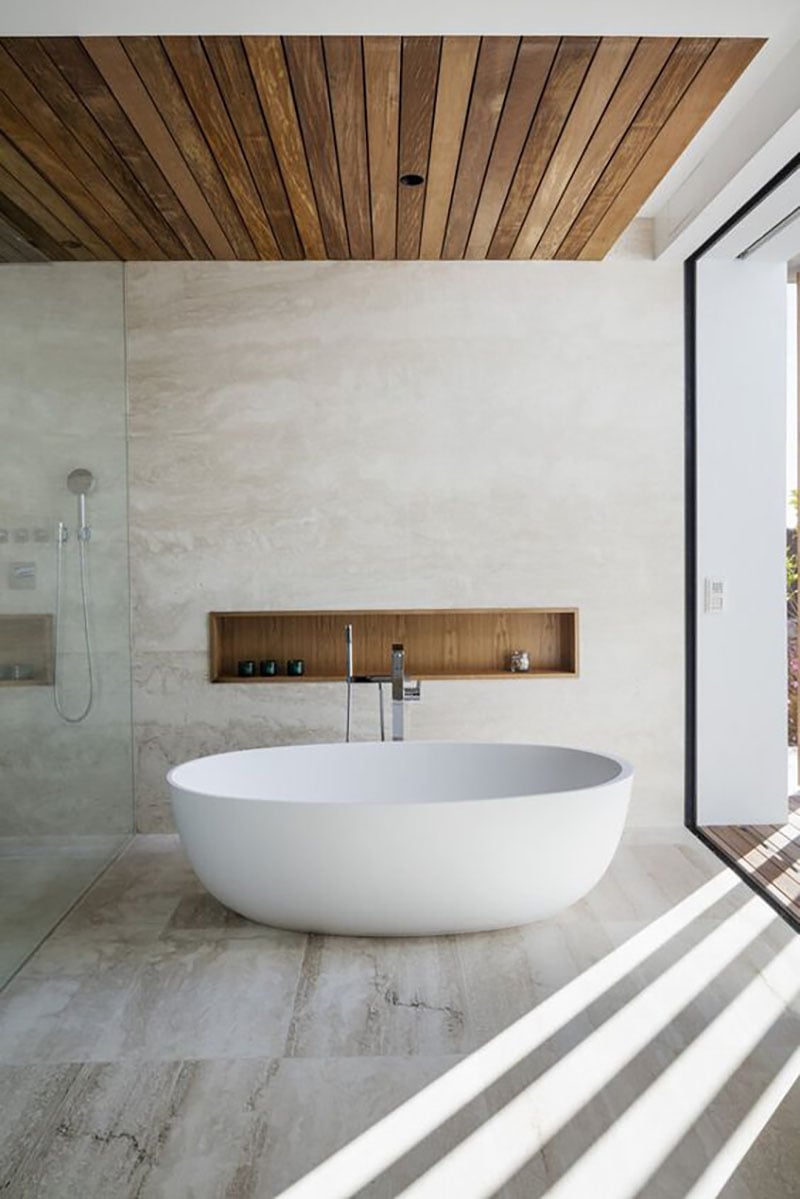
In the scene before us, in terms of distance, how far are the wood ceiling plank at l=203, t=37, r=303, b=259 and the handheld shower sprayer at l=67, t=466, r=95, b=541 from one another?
122cm

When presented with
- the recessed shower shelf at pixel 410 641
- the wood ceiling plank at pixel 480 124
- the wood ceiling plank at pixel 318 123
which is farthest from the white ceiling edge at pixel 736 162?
the recessed shower shelf at pixel 410 641

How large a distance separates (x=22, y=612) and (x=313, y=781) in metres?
1.46

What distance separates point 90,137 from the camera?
3258 mm

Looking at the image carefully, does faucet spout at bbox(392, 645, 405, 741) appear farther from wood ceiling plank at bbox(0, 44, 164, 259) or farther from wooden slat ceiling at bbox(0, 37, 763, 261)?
wood ceiling plank at bbox(0, 44, 164, 259)

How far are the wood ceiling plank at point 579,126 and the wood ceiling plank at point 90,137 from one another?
1458mm

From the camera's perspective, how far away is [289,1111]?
2.35 m

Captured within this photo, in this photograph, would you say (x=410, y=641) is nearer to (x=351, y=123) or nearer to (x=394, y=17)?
(x=351, y=123)

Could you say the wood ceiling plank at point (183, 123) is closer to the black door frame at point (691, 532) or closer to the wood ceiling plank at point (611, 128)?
the wood ceiling plank at point (611, 128)

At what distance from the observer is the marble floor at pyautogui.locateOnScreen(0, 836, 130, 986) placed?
123 inches

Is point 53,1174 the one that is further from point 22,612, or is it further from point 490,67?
point 490,67

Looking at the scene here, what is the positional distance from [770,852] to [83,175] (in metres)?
3.72

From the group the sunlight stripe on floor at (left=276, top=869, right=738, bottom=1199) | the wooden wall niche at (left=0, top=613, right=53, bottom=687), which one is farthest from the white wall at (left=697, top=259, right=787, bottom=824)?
the wooden wall niche at (left=0, top=613, right=53, bottom=687)

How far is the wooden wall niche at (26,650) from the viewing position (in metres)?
3.05

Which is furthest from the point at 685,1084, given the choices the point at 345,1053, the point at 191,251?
the point at 191,251
